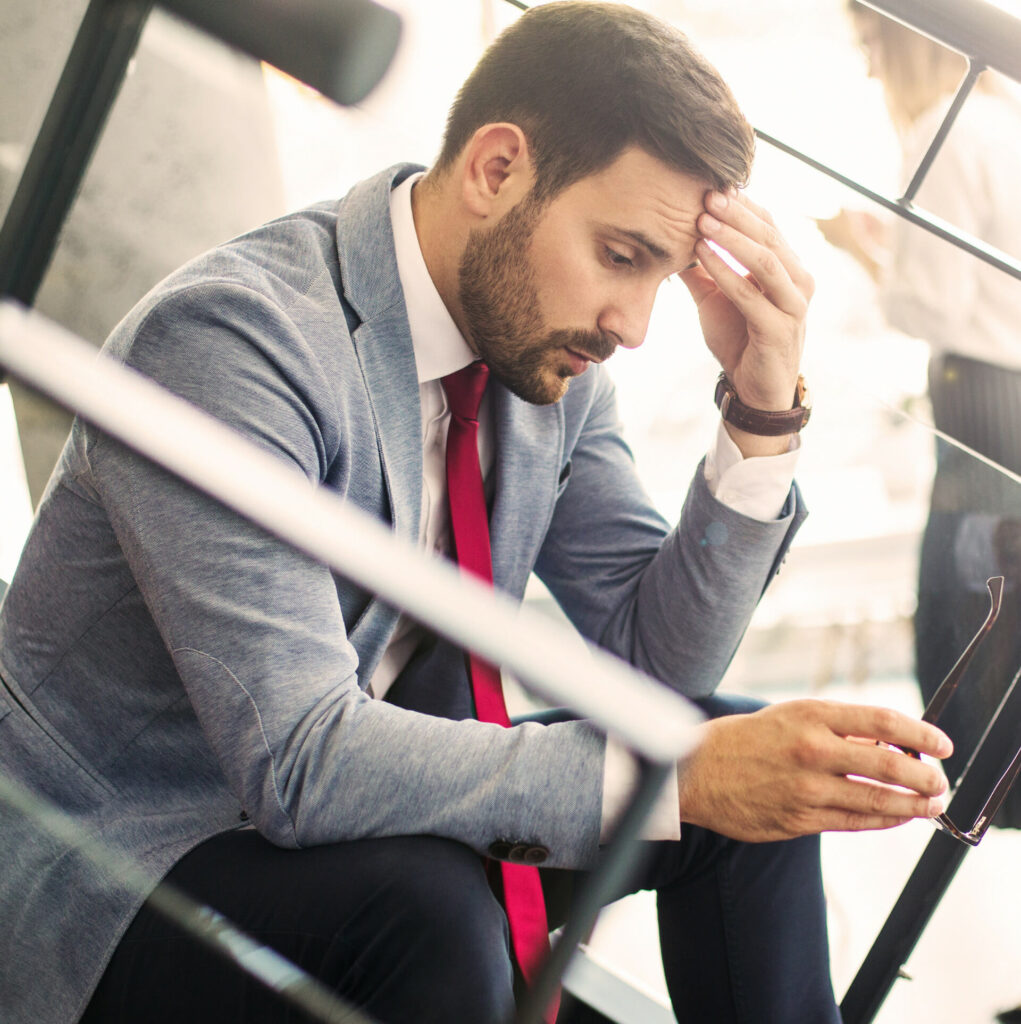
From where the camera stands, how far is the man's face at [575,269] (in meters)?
1.02

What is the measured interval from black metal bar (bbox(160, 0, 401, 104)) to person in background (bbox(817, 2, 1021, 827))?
695 millimetres

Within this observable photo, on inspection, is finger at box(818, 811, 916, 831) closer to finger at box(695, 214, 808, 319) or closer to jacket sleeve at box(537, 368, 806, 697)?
jacket sleeve at box(537, 368, 806, 697)

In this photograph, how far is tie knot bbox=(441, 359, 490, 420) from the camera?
3.57 feet

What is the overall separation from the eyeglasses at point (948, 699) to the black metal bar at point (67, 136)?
54.3 inches

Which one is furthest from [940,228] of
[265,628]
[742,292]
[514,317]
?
[265,628]

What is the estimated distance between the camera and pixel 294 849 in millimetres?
759

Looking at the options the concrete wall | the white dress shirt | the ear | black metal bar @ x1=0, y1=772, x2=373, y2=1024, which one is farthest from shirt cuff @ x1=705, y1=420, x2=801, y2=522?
the concrete wall

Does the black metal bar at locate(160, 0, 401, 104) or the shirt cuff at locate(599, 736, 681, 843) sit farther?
the black metal bar at locate(160, 0, 401, 104)

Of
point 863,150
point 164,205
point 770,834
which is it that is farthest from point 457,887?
point 164,205

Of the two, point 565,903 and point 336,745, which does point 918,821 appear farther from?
point 336,745

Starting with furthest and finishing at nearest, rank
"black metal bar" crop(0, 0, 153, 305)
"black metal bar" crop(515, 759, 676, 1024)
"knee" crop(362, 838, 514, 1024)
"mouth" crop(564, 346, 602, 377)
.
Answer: "black metal bar" crop(0, 0, 153, 305), "mouth" crop(564, 346, 602, 377), "knee" crop(362, 838, 514, 1024), "black metal bar" crop(515, 759, 676, 1024)

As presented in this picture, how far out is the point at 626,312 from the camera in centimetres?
107

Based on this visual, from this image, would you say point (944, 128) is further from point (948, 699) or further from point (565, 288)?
point (948, 699)

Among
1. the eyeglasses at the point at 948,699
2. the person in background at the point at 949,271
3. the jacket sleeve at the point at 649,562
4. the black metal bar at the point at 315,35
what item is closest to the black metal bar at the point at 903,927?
the eyeglasses at the point at 948,699
